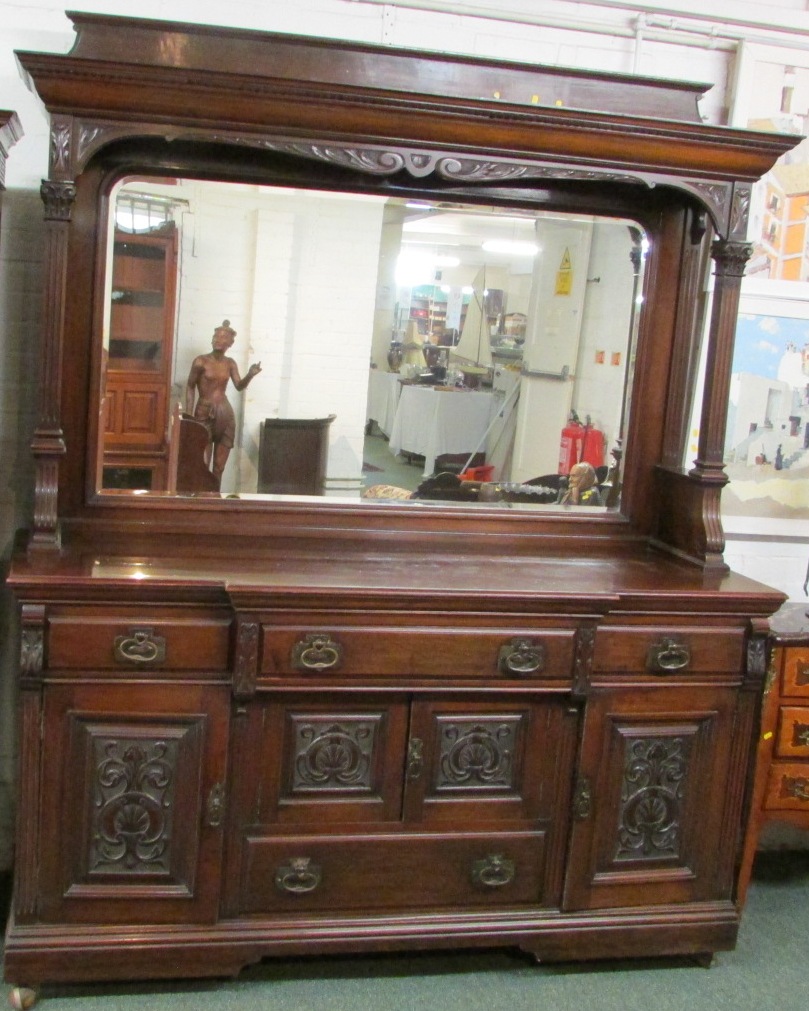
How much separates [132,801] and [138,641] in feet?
1.19

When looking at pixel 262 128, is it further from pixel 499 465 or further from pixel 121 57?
pixel 499 465

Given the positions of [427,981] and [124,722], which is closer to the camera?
[124,722]

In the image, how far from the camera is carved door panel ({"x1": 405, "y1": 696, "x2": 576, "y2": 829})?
2520 mm

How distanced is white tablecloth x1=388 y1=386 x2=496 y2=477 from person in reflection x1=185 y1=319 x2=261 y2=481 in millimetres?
392

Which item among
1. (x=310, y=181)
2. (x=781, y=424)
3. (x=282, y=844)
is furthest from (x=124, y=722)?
(x=781, y=424)

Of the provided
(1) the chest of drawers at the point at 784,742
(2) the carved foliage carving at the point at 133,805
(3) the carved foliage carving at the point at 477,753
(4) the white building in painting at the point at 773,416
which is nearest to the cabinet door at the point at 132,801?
(2) the carved foliage carving at the point at 133,805

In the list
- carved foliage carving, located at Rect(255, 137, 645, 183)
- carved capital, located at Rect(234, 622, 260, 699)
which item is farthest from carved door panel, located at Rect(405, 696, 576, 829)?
carved foliage carving, located at Rect(255, 137, 645, 183)

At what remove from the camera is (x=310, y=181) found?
8.93 feet

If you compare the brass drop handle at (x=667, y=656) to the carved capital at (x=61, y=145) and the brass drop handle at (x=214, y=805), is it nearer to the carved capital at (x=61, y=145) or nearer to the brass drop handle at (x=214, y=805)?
the brass drop handle at (x=214, y=805)

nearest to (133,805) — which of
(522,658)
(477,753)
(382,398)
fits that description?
(477,753)

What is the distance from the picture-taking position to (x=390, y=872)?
2543 millimetres

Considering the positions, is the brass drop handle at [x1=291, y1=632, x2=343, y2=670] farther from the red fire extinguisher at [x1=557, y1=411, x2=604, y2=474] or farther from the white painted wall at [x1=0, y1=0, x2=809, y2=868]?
the red fire extinguisher at [x1=557, y1=411, x2=604, y2=474]

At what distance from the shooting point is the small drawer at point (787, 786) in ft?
9.18

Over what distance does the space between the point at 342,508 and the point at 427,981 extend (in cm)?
115
